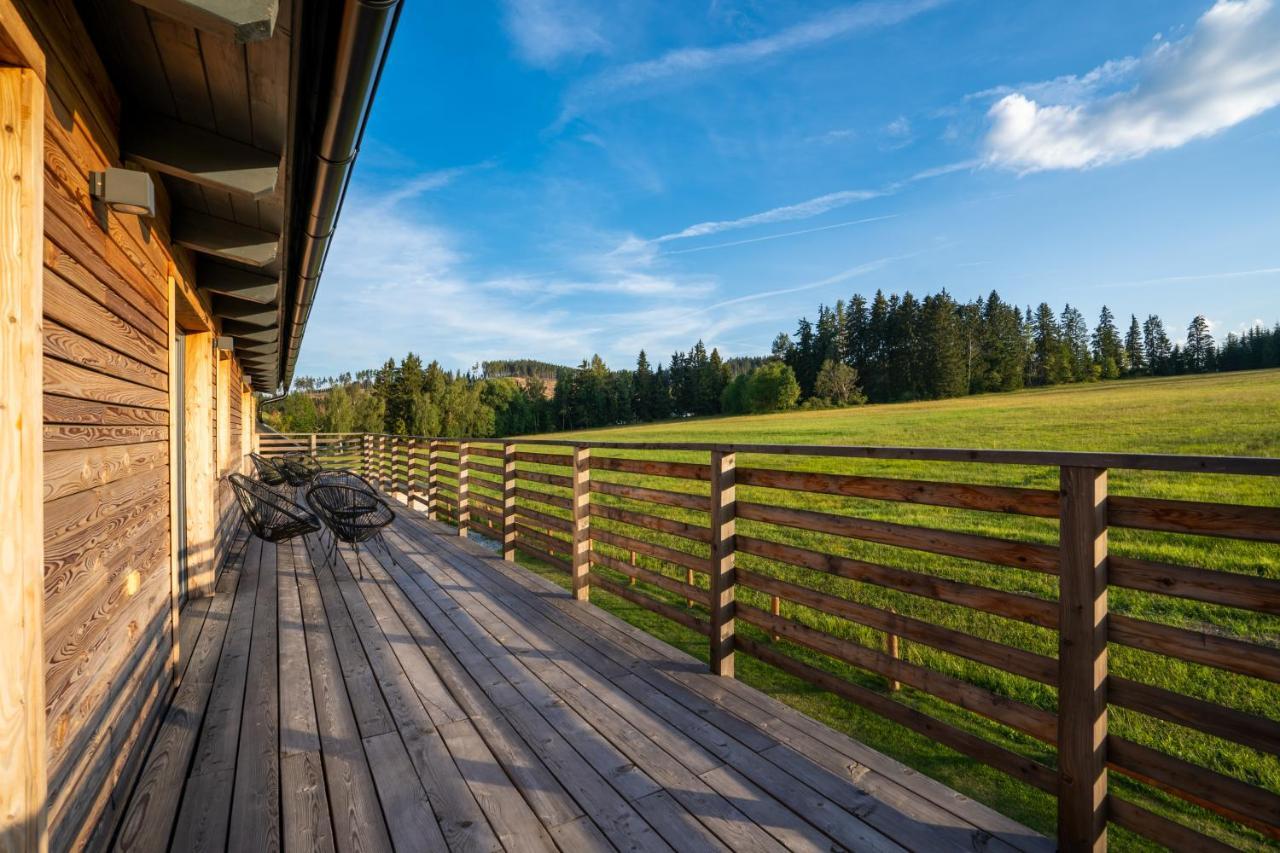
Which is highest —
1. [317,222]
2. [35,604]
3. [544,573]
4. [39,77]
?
[317,222]

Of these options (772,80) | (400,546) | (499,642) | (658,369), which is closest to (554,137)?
(772,80)

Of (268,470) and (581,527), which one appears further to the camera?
(268,470)

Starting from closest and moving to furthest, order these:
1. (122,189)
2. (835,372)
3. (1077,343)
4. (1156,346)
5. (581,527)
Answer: (122,189) → (581,527) → (835,372) → (1156,346) → (1077,343)

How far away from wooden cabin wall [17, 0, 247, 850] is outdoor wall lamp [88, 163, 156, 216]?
0.18 ft

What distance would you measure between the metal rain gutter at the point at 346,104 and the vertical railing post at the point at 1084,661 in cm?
234

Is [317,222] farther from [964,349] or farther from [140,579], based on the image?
[964,349]

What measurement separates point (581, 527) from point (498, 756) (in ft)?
7.23

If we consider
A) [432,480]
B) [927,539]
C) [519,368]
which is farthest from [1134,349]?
[519,368]

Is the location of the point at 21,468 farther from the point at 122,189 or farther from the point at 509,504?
the point at 509,504

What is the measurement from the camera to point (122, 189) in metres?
1.97

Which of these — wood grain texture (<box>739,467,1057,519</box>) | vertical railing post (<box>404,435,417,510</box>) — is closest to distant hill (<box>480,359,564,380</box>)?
vertical railing post (<box>404,435,417,510</box>)

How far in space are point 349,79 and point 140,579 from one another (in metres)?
2.24

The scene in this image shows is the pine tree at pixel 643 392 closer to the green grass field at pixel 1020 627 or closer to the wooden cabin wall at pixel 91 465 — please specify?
the green grass field at pixel 1020 627

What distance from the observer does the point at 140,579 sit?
8.02 feet
